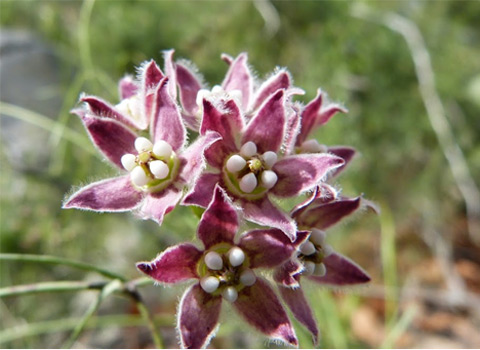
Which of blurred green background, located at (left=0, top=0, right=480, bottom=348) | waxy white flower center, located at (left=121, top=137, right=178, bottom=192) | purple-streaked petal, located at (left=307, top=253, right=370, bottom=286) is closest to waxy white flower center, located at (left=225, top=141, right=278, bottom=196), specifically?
Answer: waxy white flower center, located at (left=121, top=137, right=178, bottom=192)

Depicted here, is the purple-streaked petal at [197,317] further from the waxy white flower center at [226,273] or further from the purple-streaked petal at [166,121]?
the purple-streaked petal at [166,121]

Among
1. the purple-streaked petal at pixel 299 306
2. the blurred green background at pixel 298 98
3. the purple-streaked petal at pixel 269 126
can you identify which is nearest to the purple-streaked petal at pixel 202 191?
the purple-streaked petal at pixel 269 126

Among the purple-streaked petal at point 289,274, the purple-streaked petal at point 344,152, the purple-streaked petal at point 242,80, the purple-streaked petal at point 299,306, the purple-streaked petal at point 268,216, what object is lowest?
the purple-streaked petal at point 299,306

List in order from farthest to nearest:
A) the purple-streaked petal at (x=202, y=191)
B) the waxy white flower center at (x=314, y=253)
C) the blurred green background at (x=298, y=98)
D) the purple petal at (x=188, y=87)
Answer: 1. the blurred green background at (x=298, y=98)
2. the purple petal at (x=188, y=87)
3. the waxy white flower center at (x=314, y=253)
4. the purple-streaked petal at (x=202, y=191)

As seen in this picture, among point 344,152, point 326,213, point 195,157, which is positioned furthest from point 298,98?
point 195,157

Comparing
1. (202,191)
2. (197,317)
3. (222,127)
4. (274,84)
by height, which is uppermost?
(274,84)

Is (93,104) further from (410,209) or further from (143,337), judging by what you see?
(410,209)

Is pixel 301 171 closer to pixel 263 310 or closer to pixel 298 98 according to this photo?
pixel 263 310
